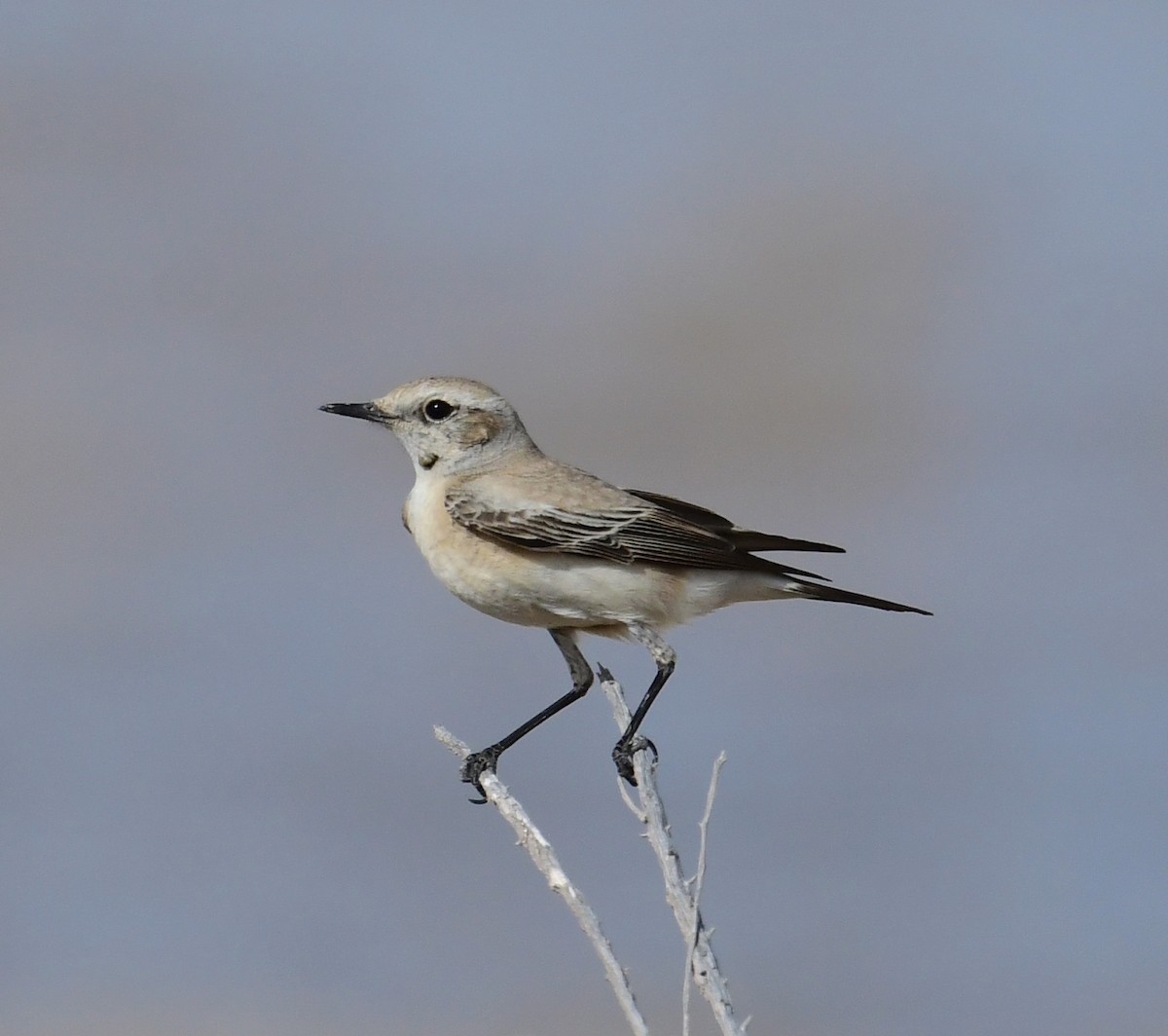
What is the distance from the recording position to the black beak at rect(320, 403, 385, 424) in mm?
6418

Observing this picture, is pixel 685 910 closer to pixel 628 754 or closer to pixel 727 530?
pixel 628 754

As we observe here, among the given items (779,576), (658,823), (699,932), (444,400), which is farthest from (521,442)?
(699,932)

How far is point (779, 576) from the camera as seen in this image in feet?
20.6

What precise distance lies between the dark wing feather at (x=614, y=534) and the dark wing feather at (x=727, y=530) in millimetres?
29

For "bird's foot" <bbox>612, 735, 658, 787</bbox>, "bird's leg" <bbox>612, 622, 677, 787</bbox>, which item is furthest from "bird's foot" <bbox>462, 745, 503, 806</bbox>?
"bird's foot" <bbox>612, 735, 658, 787</bbox>

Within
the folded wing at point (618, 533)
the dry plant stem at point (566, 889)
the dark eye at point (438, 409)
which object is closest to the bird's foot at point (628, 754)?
the dry plant stem at point (566, 889)

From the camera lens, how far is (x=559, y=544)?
19.3 ft

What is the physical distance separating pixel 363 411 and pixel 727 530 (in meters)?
1.57

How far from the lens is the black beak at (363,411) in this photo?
21.1ft

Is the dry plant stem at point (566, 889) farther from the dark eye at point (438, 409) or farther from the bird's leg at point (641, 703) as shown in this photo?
the dark eye at point (438, 409)

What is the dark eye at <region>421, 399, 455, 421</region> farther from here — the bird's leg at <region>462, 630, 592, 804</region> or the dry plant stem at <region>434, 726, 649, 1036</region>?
the dry plant stem at <region>434, 726, 649, 1036</region>

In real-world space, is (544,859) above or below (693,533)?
below

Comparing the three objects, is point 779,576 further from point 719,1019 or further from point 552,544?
point 719,1019

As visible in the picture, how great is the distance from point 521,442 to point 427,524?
0.77 meters
